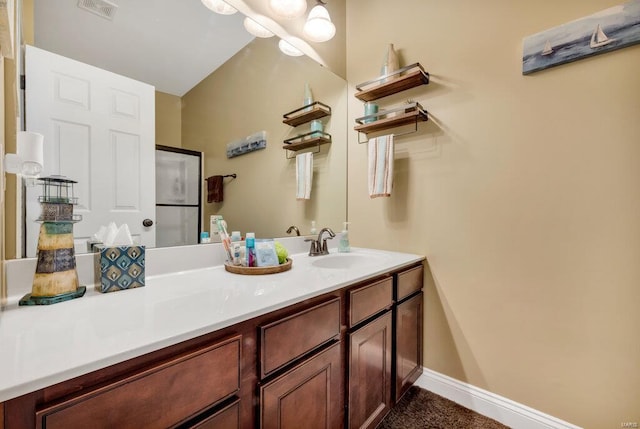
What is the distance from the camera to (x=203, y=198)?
4.17 ft

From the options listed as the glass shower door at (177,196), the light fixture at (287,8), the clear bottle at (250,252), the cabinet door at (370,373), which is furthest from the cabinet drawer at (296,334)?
the light fixture at (287,8)

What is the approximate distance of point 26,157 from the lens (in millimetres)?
748

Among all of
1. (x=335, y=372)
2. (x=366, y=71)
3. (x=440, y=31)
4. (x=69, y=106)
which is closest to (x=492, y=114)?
(x=440, y=31)

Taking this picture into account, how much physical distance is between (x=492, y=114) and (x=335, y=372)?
1415mm

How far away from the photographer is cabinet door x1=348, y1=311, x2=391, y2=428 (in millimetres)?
1083

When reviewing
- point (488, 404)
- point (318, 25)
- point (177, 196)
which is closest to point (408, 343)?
point (488, 404)

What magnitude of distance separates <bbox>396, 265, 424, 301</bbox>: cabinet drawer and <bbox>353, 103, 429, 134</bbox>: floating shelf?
34.0 inches

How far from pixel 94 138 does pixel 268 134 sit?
82 cm

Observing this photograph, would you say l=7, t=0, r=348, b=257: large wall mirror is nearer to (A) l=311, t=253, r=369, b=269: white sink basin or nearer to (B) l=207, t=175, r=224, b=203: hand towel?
(B) l=207, t=175, r=224, b=203: hand towel

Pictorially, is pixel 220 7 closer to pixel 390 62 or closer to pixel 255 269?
pixel 390 62

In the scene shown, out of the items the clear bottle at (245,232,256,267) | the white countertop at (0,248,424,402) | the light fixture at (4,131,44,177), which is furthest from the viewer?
the clear bottle at (245,232,256,267)

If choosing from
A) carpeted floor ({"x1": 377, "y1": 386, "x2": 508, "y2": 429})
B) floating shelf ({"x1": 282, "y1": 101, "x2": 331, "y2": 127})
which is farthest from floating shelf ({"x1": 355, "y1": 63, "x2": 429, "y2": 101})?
carpeted floor ({"x1": 377, "y1": 386, "x2": 508, "y2": 429})

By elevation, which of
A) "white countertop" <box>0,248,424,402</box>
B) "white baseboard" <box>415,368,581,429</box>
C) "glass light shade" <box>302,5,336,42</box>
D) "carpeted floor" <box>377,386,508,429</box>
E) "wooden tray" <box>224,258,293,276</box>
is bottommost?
"carpeted floor" <box>377,386,508,429</box>

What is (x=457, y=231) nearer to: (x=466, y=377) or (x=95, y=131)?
(x=466, y=377)
